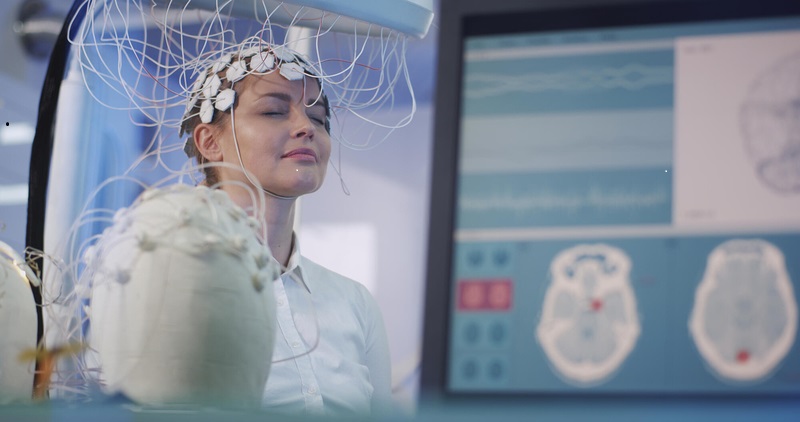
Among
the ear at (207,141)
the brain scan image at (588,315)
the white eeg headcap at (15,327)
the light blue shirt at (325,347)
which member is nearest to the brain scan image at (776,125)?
the brain scan image at (588,315)

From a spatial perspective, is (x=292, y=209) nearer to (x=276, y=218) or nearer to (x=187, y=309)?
(x=276, y=218)

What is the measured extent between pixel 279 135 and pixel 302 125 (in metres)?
0.02

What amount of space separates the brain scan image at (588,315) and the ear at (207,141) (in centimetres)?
34

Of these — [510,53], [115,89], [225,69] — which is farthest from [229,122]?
[510,53]

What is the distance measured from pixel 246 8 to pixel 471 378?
436 mm

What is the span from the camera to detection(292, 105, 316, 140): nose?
87 cm

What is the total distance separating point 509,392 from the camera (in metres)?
0.67

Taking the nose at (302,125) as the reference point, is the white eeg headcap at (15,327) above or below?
below

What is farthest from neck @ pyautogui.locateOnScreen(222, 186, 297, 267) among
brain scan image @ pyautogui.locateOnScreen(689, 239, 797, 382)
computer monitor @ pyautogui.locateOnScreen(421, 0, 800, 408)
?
brain scan image @ pyautogui.locateOnScreen(689, 239, 797, 382)

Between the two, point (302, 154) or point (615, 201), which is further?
point (302, 154)

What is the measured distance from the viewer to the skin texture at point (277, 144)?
860 mm

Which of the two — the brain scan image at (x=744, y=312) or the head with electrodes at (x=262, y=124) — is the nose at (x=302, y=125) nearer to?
the head with electrodes at (x=262, y=124)

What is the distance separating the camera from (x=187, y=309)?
0.72 meters

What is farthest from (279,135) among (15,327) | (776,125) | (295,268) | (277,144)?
(776,125)
